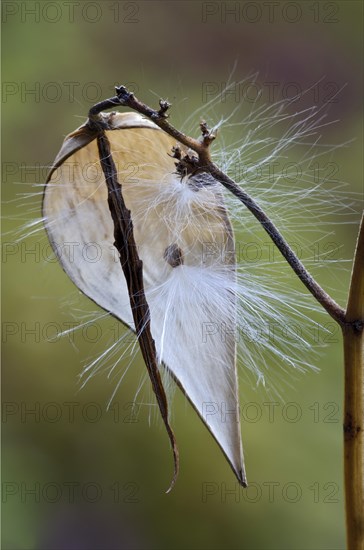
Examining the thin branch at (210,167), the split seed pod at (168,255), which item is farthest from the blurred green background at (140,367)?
the thin branch at (210,167)

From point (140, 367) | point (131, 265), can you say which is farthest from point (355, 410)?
point (140, 367)

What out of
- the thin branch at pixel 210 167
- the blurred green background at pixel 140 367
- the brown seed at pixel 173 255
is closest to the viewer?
the thin branch at pixel 210 167

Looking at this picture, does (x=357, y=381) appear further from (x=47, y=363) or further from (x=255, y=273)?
(x=47, y=363)

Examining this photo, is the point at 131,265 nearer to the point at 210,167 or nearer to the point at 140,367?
the point at 210,167

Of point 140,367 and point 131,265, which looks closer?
point 131,265

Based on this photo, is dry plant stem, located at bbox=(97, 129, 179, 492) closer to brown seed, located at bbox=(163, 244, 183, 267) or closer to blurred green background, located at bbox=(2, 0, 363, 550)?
brown seed, located at bbox=(163, 244, 183, 267)

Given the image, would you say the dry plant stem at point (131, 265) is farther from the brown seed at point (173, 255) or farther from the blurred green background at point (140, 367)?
the blurred green background at point (140, 367)

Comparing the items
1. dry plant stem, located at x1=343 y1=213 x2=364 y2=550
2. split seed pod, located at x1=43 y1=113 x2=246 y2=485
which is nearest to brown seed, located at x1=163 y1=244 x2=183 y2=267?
split seed pod, located at x1=43 y1=113 x2=246 y2=485
